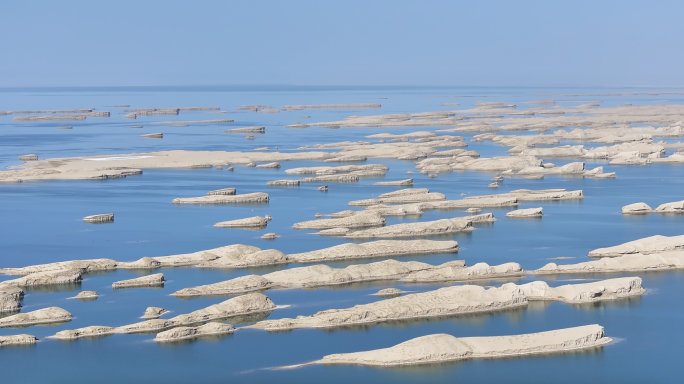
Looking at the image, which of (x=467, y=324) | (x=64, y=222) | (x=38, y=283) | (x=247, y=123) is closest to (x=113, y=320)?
(x=38, y=283)

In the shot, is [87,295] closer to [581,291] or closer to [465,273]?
[465,273]

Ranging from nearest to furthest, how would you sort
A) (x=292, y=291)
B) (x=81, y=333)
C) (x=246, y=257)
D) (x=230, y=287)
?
1. (x=81, y=333)
2. (x=230, y=287)
3. (x=292, y=291)
4. (x=246, y=257)

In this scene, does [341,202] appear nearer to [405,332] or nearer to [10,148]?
[405,332]

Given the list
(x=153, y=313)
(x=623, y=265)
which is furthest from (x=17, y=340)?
(x=623, y=265)

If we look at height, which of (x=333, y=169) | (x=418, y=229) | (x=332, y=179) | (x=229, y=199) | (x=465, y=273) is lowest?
(x=465, y=273)

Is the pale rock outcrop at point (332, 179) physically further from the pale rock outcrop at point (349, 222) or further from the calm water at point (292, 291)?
the pale rock outcrop at point (349, 222)

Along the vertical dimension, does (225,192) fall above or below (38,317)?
above
